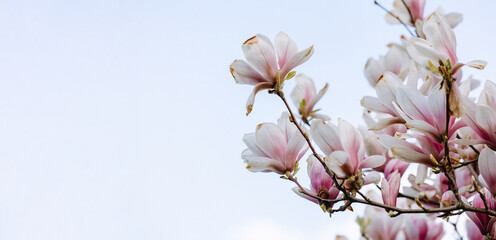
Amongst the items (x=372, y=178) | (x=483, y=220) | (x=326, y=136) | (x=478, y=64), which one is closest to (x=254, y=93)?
(x=326, y=136)

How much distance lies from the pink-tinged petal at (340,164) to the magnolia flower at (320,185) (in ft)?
0.15

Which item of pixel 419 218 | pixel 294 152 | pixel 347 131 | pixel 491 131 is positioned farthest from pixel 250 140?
pixel 419 218

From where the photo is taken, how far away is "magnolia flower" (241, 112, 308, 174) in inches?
34.3

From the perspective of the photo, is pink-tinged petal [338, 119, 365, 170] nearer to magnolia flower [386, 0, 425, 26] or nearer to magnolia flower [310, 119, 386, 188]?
magnolia flower [310, 119, 386, 188]

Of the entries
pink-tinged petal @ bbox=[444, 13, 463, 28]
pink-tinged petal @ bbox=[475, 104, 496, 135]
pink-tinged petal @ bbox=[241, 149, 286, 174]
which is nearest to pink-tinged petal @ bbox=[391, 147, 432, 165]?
pink-tinged petal @ bbox=[475, 104, 496, 135]

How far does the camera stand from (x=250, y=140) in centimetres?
90

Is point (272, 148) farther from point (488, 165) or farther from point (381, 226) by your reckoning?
point (381, 226)

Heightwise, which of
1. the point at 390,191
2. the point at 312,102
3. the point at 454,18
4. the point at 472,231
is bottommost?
the point at 472,231

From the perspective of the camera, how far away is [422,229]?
3.92 feet

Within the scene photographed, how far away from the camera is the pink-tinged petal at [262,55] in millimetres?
881

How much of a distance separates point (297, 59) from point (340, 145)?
194 mm

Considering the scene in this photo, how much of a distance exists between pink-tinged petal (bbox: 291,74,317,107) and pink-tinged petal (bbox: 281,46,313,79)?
54 centimetres

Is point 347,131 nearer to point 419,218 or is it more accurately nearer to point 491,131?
point 491,131

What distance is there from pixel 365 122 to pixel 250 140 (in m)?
0.42
